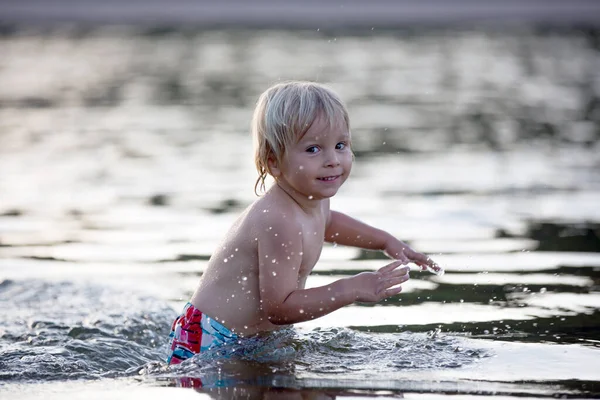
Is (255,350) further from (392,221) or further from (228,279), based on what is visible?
(392,221)

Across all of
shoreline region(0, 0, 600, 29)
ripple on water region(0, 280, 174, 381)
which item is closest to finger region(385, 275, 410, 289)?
ripple on water region(0, 280, 174, 381)

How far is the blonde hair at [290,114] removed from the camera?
4809mm

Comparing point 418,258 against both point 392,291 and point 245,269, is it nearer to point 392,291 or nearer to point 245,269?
point 392,291

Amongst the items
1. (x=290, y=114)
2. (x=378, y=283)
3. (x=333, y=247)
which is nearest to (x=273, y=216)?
(x=290, y=114)

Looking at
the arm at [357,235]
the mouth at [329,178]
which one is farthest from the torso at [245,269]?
the arm at [357,235]

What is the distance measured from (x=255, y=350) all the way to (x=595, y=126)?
852cm

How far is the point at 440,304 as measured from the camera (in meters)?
6.05

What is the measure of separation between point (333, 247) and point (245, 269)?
8.88ft

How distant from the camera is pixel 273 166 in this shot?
4969 millimetres

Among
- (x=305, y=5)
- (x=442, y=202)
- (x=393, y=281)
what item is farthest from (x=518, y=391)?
(x=305, y=5)

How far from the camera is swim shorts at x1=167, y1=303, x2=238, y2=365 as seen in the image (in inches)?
200

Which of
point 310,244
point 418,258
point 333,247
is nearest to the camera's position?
point 310,244

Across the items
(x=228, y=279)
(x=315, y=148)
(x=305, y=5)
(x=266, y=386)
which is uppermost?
(x=305, y=5)

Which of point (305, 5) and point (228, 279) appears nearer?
point (228, 279)
